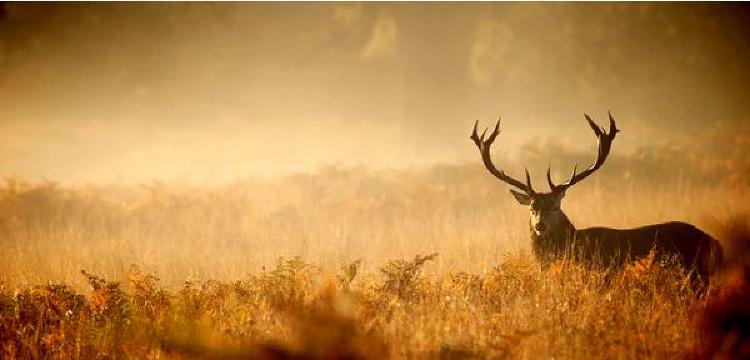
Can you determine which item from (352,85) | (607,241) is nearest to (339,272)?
(607,241)

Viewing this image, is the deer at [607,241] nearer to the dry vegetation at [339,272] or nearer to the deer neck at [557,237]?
the deer neck at [557,237]

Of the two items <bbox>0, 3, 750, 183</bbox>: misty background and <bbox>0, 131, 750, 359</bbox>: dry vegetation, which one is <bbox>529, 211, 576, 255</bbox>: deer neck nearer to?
<bbox>0, 131, 750, 359</bbox>: dry vegetation

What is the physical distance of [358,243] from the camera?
40.1ft

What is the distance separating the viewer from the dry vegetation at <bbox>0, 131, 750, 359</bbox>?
4.38 m

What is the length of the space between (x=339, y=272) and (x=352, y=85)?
205ft

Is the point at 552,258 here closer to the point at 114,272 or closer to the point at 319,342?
the point at 319,342

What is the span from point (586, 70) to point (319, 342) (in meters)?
35.8

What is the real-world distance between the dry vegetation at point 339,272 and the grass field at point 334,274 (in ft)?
0.09

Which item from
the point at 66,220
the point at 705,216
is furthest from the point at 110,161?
the point at 705,216

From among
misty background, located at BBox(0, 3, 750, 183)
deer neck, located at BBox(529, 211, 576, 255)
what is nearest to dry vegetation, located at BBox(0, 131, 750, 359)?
deer neck, located at BBox(529, 211, 576, 255)

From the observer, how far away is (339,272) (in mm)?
9453

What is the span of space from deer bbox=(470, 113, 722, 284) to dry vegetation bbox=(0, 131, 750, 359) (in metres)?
0.27

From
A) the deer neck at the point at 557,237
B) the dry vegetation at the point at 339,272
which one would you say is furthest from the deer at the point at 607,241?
the dry vegetation at the point at 339,272

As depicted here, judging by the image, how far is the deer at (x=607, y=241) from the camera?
21.3 feet
